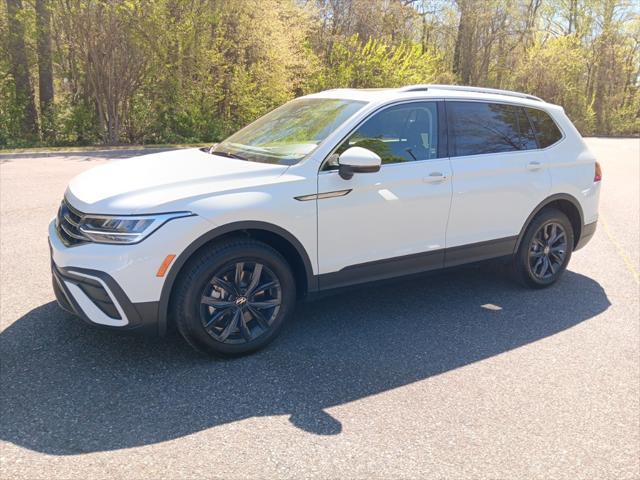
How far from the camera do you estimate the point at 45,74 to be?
1855 centimetres

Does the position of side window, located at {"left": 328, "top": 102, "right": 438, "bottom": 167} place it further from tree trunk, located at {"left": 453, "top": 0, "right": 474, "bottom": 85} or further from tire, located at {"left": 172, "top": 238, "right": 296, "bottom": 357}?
tree trunk, located at {"left": 453, "top": 0, "right": 474, "bottom": 85}

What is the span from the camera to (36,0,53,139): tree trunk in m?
17.2

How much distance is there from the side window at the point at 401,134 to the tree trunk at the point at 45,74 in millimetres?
16270

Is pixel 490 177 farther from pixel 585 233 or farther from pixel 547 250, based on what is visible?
pixel 585 233

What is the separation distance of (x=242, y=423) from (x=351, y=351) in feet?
3.70

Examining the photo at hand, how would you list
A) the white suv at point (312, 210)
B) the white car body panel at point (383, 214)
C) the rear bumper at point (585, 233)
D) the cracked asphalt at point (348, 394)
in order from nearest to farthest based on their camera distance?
the cracked asphalt at point (348, 394)
the white suv at point (312, 210)
the white car body panel at point (383, 214)
the rear bumper at point (585, 233)

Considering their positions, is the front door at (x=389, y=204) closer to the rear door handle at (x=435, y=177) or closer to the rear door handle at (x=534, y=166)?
the rear door handle at (x=435, y=177)

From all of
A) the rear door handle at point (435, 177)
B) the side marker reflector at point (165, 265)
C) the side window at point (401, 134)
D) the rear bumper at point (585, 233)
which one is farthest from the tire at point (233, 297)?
the rear bumper at point (585, 233)

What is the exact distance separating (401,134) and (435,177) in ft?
1.38

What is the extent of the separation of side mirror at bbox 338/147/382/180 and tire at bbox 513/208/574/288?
2047mm

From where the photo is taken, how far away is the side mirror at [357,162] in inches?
153

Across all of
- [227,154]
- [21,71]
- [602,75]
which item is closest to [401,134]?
[227,154]

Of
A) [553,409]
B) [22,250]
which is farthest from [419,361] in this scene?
[22,250]

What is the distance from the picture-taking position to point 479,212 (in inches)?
189
